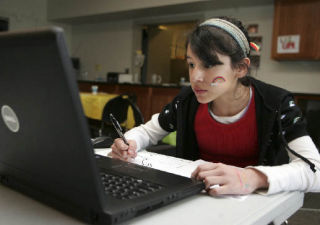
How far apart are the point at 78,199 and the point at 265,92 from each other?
2.57 ft

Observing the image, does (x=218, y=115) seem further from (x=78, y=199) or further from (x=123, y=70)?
(x=123, y=70)

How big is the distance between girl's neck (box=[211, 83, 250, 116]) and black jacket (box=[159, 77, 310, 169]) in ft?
0.13

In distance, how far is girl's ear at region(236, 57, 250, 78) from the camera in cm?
102

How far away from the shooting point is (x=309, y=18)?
4125mm

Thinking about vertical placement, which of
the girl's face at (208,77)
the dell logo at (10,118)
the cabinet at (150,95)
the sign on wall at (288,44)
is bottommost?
the cabinet at (150,95)

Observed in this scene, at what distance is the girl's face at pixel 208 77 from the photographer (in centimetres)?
92

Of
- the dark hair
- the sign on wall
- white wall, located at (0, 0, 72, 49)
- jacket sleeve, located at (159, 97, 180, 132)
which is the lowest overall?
jacket sleeve, located at (159, 97, 180, 132)

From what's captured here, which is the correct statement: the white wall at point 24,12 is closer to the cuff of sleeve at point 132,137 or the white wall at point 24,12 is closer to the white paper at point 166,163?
the cuff of sleeve at point 132,137

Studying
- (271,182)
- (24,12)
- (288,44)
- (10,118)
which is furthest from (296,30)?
(24,12)

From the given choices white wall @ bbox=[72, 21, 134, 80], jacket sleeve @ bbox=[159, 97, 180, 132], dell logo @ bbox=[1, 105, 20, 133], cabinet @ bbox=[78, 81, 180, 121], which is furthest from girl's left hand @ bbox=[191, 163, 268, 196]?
white wall @ bbox=[72, 21, 134, 80]

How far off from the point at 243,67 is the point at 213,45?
15cm

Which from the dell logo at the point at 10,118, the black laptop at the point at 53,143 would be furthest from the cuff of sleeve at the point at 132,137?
the dell logo at the point at 10,118

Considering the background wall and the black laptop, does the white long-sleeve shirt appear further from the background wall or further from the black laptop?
the background wall

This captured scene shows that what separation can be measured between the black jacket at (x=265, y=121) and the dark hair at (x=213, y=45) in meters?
0.16
